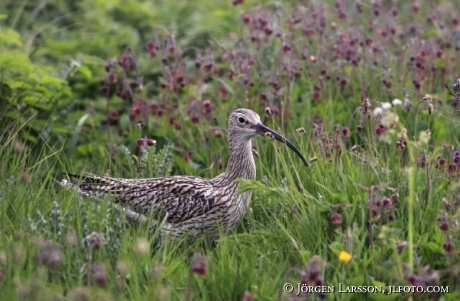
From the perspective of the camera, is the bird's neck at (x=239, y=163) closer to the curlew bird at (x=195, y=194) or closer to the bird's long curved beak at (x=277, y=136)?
the curlew bird at (x=195, y=194)

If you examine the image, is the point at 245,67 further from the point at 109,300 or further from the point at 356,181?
the point at 109,300

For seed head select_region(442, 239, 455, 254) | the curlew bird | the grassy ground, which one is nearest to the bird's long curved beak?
the curlew bird

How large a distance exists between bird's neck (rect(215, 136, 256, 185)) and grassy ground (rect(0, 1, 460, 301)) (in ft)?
0.83

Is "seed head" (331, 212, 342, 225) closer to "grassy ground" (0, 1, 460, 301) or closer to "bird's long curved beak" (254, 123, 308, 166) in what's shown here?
"grassy ground" (0, 1, 460, 301)

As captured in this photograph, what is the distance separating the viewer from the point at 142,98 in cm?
920

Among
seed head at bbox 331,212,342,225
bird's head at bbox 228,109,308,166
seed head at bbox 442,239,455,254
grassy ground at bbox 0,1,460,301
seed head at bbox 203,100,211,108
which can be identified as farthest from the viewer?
seed head at bbox 203,100,211,108

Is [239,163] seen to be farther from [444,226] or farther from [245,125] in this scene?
[444,226]

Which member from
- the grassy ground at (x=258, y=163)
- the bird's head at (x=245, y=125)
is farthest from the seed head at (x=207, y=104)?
the bird's head at (x=245, y=125)

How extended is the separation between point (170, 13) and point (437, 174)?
7.00 m

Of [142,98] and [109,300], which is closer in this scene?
[109,300]

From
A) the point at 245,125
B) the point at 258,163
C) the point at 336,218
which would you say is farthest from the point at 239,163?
the point at 336,218

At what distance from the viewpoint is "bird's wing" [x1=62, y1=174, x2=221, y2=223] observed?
275 inches

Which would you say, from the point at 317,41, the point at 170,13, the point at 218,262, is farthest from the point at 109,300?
the point at 170,13

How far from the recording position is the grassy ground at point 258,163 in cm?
538
